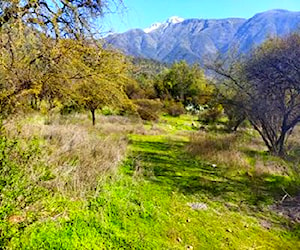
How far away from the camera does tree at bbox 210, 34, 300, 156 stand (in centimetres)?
1336

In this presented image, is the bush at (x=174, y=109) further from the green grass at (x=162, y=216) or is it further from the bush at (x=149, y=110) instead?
the green grass at (x=162, y=216)

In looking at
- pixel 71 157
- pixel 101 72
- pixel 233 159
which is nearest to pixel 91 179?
pixel 71 157

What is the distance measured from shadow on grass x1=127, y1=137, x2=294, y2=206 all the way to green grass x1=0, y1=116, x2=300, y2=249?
32 millimetres

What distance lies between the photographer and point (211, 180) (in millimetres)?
10672

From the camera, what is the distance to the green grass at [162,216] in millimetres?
4764

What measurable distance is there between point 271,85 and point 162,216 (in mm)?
9622

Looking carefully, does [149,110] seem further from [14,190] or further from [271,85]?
[14,190]

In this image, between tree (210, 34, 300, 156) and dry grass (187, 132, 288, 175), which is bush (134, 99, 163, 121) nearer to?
tree (210, 34, 300, 156)

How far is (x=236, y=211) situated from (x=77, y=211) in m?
4.33

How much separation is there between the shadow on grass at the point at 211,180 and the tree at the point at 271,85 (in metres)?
4.26

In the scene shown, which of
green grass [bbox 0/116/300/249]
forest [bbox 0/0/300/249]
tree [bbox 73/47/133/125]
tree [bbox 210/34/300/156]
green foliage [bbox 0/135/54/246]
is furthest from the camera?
tree [bbox 210/34/300/156]

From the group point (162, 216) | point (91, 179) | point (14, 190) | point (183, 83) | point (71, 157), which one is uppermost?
point (14, 190)

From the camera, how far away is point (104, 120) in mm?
25000

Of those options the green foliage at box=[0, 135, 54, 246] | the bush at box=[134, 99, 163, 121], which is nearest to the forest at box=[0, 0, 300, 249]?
the green foliage at box=[0, 135, 54, 246]
